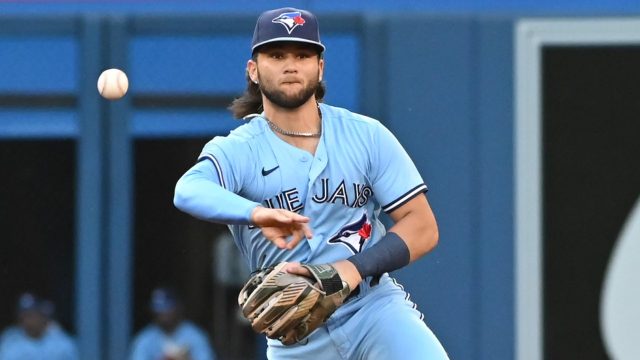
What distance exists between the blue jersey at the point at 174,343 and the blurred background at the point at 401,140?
0.05 metres

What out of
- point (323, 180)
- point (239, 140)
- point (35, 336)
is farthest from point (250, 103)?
point (35, 336)

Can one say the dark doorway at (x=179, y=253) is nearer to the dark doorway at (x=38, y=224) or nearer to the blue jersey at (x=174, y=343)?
the blue jersey at (x=174, y=343)

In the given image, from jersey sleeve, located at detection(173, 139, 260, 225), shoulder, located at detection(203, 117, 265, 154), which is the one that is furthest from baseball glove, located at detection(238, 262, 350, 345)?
shoulder, located at detection(203, 117, 265, 154)

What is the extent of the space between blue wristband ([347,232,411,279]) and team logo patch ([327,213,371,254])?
82 mm

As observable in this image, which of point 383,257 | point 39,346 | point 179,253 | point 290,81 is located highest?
point 290,81

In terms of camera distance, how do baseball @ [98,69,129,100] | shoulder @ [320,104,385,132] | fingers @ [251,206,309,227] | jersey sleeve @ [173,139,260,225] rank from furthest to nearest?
1. baseball @ [98,69,129,100]
2. shoulder @ [320,104,385,132]
3. jersey sleeve @ [173,139,260,225]
4. fingers @ [251,206,309,227]

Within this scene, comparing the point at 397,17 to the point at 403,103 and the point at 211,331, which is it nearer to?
the point at 403,103

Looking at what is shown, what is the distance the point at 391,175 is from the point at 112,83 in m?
2.48

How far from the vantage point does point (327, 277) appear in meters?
3.66

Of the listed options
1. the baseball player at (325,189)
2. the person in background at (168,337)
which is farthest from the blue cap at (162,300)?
the baseball player at (325,189)

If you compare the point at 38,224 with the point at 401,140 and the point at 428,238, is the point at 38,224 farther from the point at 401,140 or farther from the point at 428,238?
the point at 428,238

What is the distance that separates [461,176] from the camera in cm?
672

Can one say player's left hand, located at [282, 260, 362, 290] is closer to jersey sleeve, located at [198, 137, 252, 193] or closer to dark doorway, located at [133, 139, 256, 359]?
jersey sleeve, located at [198, 137, 252, 193]

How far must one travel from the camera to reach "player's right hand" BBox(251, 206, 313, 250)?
135 inches
